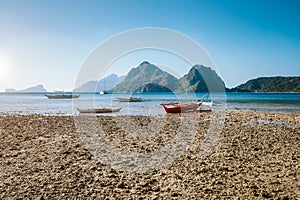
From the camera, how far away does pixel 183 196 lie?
639 centimetres

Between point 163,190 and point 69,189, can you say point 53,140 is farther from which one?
point 163,190

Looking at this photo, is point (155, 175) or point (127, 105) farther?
point (127, 105)

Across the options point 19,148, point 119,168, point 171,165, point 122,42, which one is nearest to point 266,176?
point 171,165

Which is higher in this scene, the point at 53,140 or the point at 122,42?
the point at 122,42

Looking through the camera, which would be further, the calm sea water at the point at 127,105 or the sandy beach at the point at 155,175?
the calm sea water at the point at 127,105

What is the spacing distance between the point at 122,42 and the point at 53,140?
23.6ft

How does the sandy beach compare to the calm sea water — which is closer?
the sandy beach

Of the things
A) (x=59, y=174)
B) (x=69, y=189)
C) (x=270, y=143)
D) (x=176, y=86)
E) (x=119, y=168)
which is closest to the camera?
(x=69, y=189)

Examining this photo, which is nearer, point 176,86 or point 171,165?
point 171,165

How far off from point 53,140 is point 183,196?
958 centimetres

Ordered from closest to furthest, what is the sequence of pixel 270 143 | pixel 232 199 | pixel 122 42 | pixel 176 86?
1. pixel 232 199
2. pixel 270 143
3. pixel 122 42
4. pixel 176 86

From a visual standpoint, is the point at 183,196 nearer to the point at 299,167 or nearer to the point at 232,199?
the point at 232,199

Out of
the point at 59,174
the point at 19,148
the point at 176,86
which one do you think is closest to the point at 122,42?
the point at 19,148

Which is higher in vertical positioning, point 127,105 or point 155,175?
point 127,105
